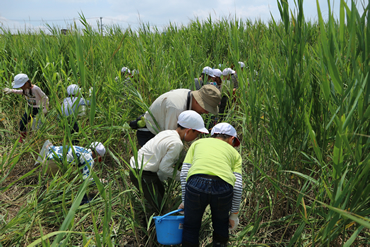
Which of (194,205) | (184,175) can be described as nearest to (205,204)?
(194,205)

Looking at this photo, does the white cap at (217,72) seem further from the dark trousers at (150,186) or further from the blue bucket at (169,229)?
the blue bucket at (169,229)

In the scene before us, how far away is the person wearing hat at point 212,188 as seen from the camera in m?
1.47

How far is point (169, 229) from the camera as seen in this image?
5.08 feet

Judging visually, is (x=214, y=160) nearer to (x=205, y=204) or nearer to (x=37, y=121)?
(x=205, y=204)

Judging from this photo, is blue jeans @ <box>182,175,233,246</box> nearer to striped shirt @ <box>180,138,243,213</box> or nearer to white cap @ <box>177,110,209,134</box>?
striped shirt @ <box>180,138,243,213</box>

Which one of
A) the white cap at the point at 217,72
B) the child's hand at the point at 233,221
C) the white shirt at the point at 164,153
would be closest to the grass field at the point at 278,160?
the child's hand at the point at 233,221

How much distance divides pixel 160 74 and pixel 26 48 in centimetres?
281

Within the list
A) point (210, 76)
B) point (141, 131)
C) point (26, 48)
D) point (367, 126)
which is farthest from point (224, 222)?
point (26, 48)

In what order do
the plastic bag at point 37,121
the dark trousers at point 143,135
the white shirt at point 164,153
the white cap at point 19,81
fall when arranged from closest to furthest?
the white shirt at point 164,153 → the dark trousers at point 143,135 → the plastic bag at point 37,121 → the white cap at point 19,81

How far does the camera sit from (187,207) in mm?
1516

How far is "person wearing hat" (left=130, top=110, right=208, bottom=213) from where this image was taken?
173 centimetres

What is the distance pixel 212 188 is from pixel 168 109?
841 mm

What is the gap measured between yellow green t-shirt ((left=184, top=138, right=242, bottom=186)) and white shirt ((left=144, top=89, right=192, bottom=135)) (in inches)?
17.7

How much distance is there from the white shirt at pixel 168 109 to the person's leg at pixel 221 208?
2.52 feet
